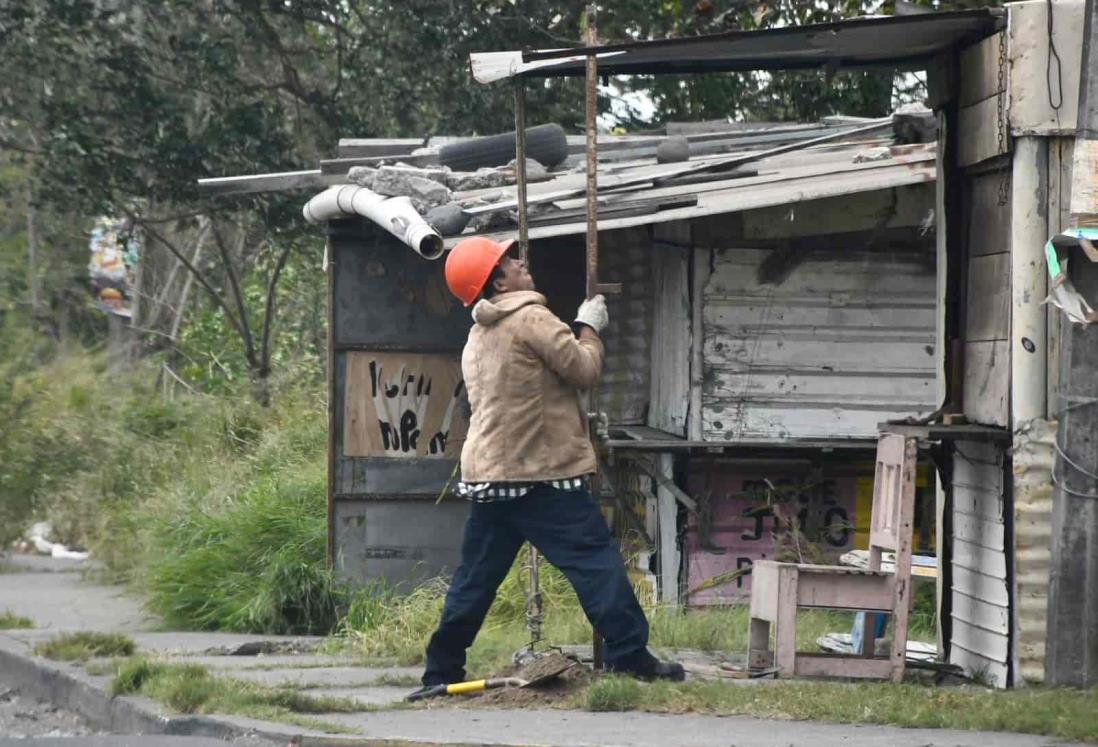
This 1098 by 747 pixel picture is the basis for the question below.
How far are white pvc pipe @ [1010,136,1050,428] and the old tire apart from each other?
17.1ft

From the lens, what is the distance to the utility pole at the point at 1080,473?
6.52 m

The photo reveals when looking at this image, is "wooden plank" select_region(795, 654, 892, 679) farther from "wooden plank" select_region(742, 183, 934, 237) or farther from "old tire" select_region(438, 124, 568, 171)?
"old tire" select_region(438, 124, 568, 171)

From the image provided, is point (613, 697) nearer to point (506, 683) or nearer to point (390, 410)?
point (506, 683)

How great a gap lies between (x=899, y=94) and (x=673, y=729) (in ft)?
35.0

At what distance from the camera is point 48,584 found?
13656 mm

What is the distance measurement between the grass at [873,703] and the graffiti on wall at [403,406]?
387 centimetres

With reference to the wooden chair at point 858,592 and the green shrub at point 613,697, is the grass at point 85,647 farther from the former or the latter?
the wooden chair at point 858,592

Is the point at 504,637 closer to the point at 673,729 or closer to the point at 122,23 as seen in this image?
the point at 673,729

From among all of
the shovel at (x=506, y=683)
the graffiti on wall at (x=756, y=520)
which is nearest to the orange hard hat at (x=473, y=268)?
the shovel at (x=506, y=683)

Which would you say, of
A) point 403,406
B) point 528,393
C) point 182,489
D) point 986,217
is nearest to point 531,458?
point 528,393

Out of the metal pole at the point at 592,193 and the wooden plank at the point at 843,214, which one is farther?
the wooden plank at the point at 843,214

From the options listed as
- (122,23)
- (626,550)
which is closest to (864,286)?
(626,550)

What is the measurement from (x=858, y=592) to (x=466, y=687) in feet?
5.47

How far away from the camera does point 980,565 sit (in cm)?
740
